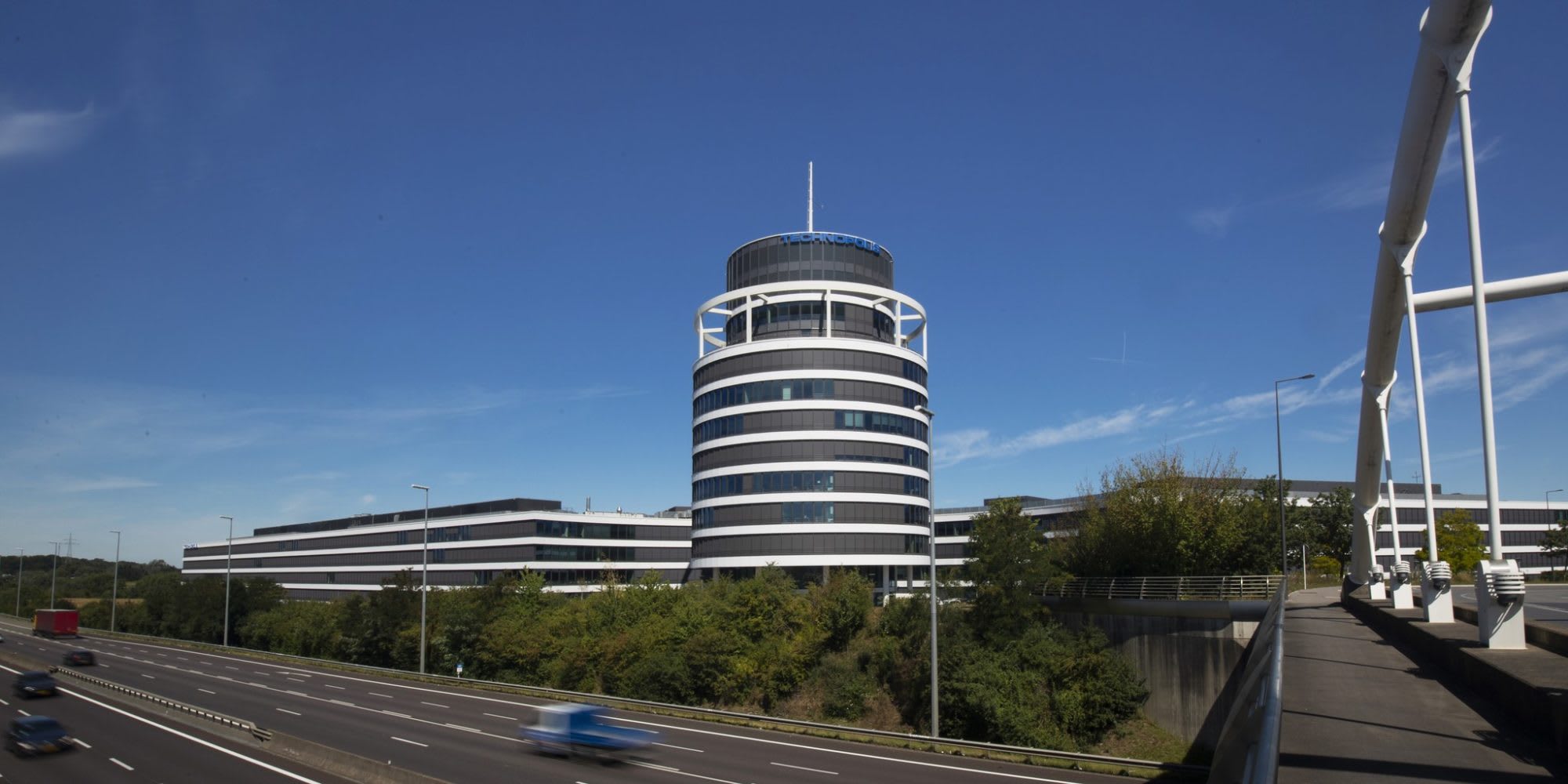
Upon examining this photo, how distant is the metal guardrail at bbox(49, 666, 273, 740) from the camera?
33.9 metres

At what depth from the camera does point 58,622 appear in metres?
97.2

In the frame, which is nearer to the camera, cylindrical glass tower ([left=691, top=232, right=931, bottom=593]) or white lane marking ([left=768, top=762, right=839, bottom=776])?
white lane marking ([left=768, top=762, right=839, bottom=776])

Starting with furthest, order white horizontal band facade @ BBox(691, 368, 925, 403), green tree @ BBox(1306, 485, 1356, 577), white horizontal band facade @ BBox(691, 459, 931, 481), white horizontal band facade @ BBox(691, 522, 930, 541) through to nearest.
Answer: green tree @ BBox(1306, 485, 1356, 577) < white horizontal band facade @ BBox(691, 368, 925, 403) < white horizontal band facade @ BBox(691, 459, 931, 481) < white horizontal band facade @ BBox(691, 522, 930, 541)

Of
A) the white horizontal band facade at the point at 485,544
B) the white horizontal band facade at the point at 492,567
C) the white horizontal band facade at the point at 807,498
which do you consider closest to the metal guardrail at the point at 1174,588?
the white horizontal band facade at the point at 807,498

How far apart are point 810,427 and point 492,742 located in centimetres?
4618

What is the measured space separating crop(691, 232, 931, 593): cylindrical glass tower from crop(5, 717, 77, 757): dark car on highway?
161 ft

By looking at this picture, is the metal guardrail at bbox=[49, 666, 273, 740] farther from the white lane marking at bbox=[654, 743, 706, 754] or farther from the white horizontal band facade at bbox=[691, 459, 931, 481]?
the white horizontal band facade at bbox=[691, 459, 931, 481]

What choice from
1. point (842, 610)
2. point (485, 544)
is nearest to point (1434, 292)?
point (842, 610)

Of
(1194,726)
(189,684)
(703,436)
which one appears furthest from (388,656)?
(1194,726)

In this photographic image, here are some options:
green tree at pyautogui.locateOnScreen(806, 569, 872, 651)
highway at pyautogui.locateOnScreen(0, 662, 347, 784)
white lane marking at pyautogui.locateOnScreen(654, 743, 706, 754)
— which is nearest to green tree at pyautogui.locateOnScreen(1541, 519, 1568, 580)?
green tree at pyautogui.locateOnScreen(806, 569, 872, 651)

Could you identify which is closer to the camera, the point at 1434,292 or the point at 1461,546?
the point at 1434,292

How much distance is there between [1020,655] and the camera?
44844 millimetres

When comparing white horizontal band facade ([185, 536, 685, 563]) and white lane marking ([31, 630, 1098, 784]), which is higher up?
white horizontal band facade ([185, 536, 685, 563])

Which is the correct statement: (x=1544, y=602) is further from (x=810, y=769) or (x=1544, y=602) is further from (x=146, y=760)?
(x=146, y=760)
